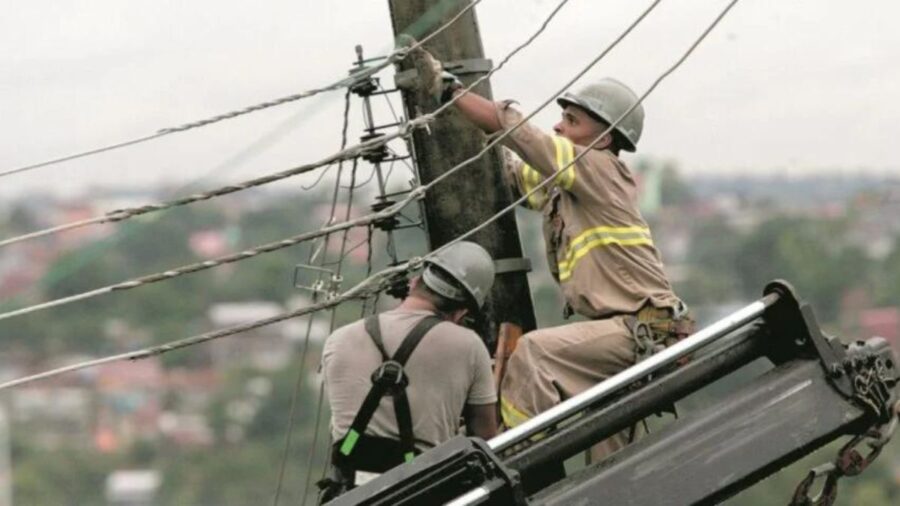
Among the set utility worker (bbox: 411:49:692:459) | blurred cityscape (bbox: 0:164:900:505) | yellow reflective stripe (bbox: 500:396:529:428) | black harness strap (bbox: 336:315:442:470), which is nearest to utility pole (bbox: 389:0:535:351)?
utility worker (bbox: 411:49:692:459)

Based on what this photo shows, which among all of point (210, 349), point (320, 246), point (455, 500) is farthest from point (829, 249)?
point (455, 500)

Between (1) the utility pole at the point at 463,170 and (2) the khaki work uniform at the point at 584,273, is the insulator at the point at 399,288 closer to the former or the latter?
(1) the utility pole at the point at 463,170

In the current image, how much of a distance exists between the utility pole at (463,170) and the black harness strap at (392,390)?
929mm

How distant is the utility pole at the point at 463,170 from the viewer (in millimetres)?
11461

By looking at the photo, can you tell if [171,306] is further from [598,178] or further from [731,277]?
[598,178]

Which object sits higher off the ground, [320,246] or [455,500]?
[320,246]

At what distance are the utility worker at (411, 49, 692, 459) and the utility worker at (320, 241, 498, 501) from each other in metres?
0.44

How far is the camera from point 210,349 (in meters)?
49.2

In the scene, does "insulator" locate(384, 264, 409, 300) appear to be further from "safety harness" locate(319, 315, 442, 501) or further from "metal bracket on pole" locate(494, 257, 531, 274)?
"safety harness" locate(319, 315, 442, 501)

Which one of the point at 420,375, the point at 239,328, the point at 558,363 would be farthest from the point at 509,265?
the point at 239,328

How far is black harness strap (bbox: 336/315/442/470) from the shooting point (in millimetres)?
10625

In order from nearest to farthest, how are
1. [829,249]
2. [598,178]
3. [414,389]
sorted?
[414,389], [598,178], [829,249]

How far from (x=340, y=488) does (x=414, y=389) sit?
519 mm

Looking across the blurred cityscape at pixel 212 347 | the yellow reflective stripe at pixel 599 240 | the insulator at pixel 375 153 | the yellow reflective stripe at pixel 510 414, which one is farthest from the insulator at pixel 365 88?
the blurred cityscape at pixel 212 347
